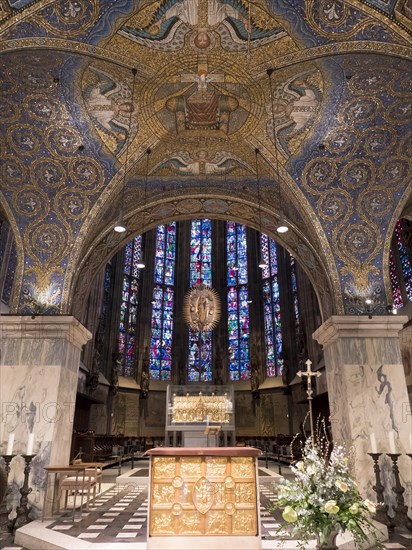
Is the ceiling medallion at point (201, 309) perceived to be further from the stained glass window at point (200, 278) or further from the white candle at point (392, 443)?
the stained glass window at point (200, 278)

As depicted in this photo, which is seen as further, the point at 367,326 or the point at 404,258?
the point at 404,258

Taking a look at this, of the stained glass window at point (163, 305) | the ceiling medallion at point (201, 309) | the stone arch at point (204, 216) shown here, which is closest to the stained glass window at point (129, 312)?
the stained glass window at point (163, 305)

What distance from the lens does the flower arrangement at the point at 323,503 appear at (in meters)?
2.87

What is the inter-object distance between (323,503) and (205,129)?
7477 mm

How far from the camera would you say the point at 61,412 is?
8422 mm

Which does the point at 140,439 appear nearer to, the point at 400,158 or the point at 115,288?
the point at 115,288

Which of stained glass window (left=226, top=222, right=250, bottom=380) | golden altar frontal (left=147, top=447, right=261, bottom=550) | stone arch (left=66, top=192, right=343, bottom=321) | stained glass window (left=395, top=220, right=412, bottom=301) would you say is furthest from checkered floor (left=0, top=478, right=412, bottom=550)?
stained glass window (left=226, top=222, right=250, bottom=380)

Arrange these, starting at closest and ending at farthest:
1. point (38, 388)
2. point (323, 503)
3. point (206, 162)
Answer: point (323, 503) → point (38, 388) → point (206, 162)

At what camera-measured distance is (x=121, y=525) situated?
6441 mm

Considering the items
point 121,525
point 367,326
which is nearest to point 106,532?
point 121,525

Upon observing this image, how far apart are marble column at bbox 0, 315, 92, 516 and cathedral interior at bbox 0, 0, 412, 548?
30mm

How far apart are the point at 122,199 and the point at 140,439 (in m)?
13.9

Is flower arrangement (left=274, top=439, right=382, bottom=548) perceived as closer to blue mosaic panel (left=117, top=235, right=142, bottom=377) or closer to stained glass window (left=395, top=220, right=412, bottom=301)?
stained glass window (left=395, top=220, right=412, bottom=301)

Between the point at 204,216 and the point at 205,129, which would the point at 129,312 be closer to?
the point at 204,216
